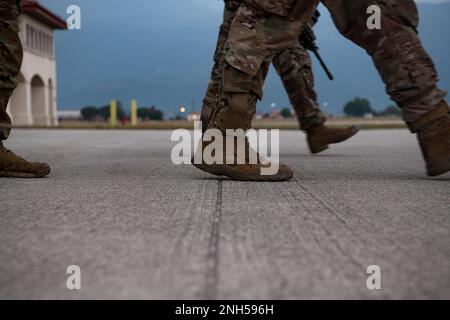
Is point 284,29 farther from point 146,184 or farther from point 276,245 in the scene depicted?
point 276,245

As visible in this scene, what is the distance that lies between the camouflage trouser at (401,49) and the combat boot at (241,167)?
2.02ft

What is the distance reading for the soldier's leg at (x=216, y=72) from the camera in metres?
2.95

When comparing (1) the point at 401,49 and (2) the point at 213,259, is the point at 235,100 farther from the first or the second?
(2) the point at 213,259

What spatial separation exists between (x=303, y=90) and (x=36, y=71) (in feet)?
96.2

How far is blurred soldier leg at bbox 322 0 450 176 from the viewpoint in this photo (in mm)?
2801

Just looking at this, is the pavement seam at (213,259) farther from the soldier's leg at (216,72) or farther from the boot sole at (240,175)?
the soldier's leg at (216,72)

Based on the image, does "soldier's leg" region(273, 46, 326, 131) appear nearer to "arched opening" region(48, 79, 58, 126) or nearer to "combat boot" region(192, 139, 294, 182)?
"combat boot" region(192, 139, 294, 182)

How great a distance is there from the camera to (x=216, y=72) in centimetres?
338

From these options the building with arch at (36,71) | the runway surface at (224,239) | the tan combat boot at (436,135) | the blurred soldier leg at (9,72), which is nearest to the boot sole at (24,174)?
the blurred soldier leg at (9,72)

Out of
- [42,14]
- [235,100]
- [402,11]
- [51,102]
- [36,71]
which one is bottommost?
[235,100]

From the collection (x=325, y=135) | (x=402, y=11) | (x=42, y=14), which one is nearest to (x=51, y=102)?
(x=42, y=14)

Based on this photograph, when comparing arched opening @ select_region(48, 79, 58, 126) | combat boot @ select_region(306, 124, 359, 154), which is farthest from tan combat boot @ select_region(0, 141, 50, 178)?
arched opening @ select_region(48, 79, 58, 126)

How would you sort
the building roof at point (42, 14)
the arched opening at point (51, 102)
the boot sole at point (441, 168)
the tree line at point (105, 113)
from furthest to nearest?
the tree line at point (105, 113), the arched opening at point (51, 102), the building roof at point (42, 14), the boot sole at point (441, 168)
